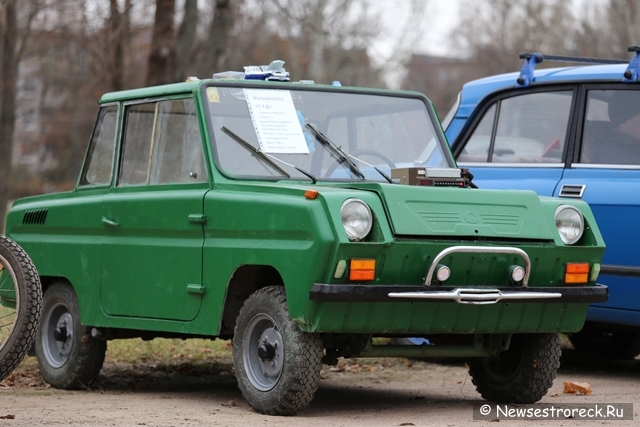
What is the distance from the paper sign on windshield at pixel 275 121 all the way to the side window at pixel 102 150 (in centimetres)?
123

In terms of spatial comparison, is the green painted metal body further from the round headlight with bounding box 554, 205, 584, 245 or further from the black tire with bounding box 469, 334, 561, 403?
the black tire with bounding box 469, 334, 561, 403

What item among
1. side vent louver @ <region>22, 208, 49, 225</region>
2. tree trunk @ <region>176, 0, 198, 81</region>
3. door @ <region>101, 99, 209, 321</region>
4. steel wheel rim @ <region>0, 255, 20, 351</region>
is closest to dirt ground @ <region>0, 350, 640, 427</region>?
steel wheel rim @ <region>0, 255, 20, 351</region>

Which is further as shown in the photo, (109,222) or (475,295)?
(109,222)

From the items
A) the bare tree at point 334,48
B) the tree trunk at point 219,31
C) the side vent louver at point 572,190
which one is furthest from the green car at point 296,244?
the bare tree at point 334,48

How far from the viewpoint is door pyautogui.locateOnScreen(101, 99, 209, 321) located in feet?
22.0

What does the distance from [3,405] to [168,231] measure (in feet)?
4.35

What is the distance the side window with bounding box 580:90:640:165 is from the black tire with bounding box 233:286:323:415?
2922mm

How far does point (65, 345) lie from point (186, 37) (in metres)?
9.60

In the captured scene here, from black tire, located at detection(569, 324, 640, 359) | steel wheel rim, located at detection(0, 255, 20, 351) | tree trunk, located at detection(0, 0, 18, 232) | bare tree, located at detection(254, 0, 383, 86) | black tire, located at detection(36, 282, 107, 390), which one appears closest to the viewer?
steel wheel rim, located at detection(0, 255, 20, 351)

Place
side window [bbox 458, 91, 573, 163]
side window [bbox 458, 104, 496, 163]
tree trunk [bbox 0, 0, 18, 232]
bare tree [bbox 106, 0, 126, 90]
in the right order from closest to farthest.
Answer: side window [bbox 458, 91, 573, 163] < side window [bbox 458, 104, 496, 163] < bare tree [bbox 106, 0, 126, 90] < tree trunk [bbox 0, 0, 18, 232]

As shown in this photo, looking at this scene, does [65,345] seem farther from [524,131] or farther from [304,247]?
[524,131]

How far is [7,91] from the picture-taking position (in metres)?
19.4

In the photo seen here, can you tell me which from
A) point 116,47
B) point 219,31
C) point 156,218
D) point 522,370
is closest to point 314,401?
point 522,370

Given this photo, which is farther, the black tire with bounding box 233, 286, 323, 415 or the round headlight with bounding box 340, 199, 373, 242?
the black tire with bounding box 233, 286, 323, 415
